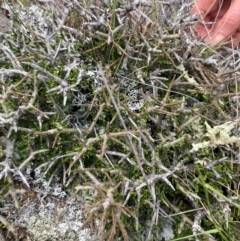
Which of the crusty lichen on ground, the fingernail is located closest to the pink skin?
the fingernail

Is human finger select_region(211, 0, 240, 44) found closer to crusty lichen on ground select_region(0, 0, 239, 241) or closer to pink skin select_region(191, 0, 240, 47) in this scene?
pink skin select_region(191, 0, 240, 47)

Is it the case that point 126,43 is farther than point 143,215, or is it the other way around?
point 126,43

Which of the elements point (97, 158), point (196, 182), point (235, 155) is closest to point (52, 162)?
point (97, 158)

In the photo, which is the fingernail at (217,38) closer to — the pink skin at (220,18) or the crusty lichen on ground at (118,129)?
the pink skin at (220,18)

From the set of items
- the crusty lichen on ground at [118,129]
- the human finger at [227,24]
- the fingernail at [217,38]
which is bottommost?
the crusty lichen on ground at [118,129]

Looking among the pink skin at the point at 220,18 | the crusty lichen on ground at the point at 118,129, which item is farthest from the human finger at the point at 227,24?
the crusty lichen on ground at the point at 118,129

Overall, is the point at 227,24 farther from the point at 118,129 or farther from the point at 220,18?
the point at 118,129

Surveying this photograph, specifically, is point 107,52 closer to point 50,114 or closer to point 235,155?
point 50,114

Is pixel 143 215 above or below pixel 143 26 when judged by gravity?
below

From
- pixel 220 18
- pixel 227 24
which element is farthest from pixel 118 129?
pixel 220 18
